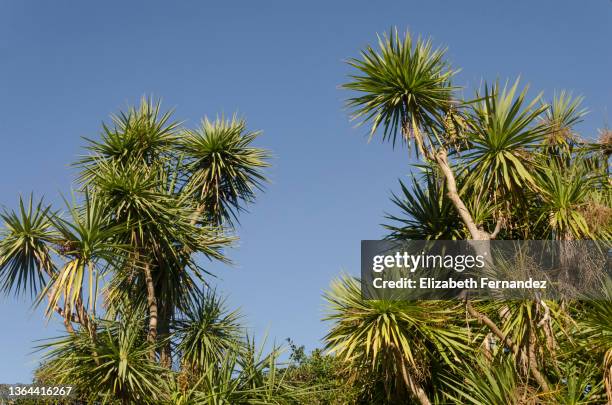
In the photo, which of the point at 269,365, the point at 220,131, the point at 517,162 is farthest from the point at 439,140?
the point at 220,131

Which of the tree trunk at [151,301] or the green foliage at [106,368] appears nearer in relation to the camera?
the green foliage at [106,368]

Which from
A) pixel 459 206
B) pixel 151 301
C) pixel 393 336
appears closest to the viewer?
pixel 393 336

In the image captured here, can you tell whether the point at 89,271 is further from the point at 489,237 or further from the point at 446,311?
the point at 489,237

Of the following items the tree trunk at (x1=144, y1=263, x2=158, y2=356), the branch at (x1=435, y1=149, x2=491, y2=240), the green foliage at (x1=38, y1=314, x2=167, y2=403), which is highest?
the branch at (x1=435, y1=149, x2=491, y2=240)

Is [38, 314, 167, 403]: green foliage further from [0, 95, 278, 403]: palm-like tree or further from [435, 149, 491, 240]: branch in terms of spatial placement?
[435, 149, 491, 240]: branch

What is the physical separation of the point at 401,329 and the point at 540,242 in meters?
2.59

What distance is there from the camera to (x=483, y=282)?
1023 cm

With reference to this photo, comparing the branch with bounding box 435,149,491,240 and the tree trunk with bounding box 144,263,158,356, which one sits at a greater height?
the branch with bounding box 435,149,491,240

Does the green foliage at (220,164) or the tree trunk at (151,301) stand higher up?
the green foliage at (220,164)

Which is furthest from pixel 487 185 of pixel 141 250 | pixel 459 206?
pixel 141 250

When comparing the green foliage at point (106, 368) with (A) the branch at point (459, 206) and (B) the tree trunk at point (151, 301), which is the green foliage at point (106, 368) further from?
(A) the branch at point (459, 206)

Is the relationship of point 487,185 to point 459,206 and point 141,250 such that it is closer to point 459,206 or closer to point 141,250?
point 459,206

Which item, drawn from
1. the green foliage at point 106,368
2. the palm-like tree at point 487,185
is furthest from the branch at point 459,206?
the green foliage at point 106,368

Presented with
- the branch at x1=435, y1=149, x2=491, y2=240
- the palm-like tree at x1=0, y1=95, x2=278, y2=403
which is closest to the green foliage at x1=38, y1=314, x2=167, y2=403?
the palm-like tree at x1=0, y1=95, x2=278, y2=403
